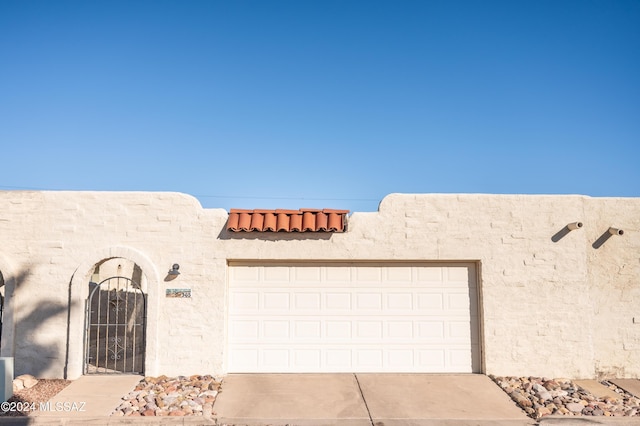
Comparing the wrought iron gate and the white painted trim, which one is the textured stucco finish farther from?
the wrought iron gate

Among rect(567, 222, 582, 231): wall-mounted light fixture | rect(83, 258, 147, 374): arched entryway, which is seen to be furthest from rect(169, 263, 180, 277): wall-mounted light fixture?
rect(567, 222, 582, 231): wall-mounted light fixture

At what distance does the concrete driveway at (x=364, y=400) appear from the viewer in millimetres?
6777

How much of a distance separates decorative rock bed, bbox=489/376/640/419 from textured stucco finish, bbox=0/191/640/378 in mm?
366

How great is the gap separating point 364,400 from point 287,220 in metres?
3.43

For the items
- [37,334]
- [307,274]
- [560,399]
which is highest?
[307,274]

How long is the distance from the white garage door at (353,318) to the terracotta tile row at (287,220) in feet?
2.65

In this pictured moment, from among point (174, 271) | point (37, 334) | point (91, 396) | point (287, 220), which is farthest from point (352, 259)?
point (37, 334)

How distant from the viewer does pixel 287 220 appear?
8977mm

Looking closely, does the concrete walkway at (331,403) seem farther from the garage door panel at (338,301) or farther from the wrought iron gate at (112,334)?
the garage door panel at (338,301)

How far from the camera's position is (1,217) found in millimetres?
8961

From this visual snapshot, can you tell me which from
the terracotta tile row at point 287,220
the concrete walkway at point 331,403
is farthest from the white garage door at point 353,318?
the terracotta tile row at point 287,220

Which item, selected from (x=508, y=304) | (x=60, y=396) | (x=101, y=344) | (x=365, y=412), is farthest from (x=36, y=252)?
(x=508, y=304)

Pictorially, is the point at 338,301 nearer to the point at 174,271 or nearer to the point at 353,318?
the point at 353,318

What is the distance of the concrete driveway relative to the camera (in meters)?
6.78
